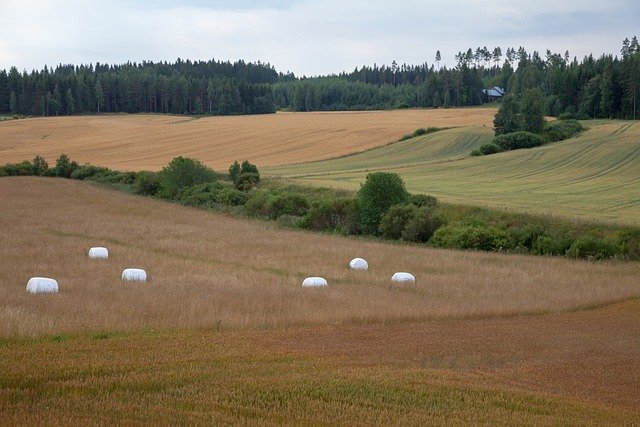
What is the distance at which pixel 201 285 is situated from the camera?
84.1ft

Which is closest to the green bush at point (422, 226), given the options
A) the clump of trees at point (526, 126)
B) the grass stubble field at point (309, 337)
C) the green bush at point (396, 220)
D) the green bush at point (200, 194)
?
the green bush at point (396, 220)

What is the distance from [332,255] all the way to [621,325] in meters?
16.1

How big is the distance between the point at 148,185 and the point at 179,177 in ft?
11.5

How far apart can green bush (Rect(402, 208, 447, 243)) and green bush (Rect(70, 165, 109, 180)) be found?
44356 mm

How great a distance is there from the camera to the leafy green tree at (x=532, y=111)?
93.8 metres

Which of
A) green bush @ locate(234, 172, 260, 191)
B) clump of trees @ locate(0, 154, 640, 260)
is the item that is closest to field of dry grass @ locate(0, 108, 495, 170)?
green bush @ locate(234, 172, 260, 191)

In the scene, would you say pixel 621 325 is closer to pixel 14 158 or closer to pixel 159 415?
pixel 159 415

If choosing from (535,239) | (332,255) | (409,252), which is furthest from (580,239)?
(332,255)

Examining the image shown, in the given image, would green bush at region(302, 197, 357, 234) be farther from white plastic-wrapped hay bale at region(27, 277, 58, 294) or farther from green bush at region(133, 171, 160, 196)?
white plastic-wrapped hay bale at region(27, 277, 58, 294)

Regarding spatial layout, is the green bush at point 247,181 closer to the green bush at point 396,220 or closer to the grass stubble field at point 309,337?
the green bush at point 396,220

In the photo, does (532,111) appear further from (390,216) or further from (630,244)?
(630,244)

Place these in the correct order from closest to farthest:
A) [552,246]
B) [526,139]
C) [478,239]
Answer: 1. [552,246]
2. [478,239]
3. [526,139]

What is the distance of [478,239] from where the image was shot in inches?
1650

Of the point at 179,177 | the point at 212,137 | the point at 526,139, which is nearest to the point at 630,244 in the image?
the point at 179,177
